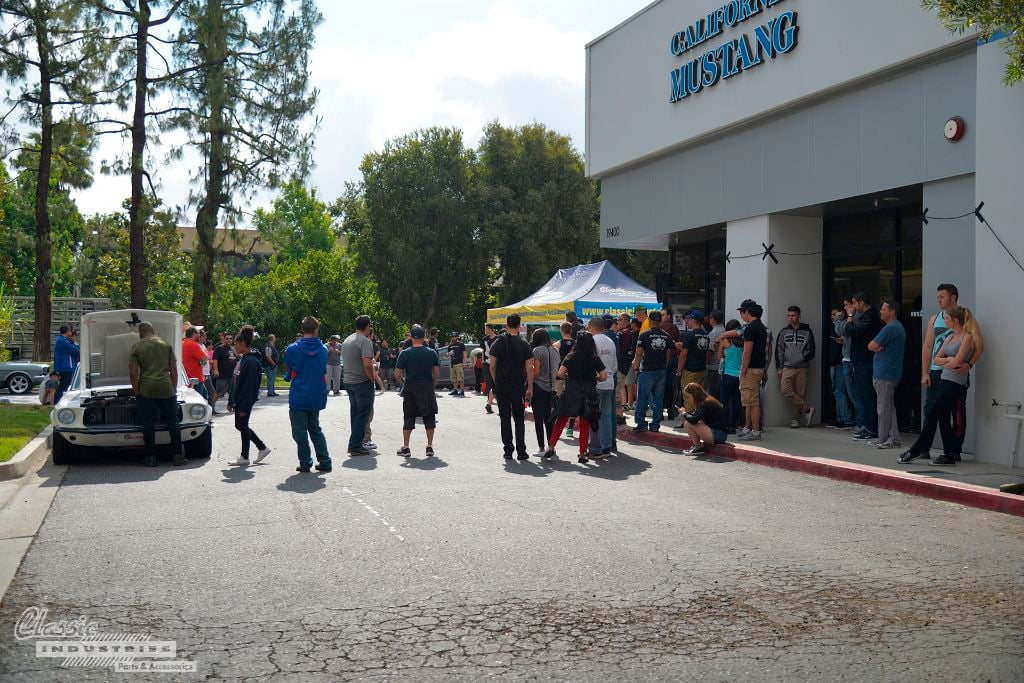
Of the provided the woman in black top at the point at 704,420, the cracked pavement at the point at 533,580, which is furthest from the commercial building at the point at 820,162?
the cracked pavement at the point at 533,580

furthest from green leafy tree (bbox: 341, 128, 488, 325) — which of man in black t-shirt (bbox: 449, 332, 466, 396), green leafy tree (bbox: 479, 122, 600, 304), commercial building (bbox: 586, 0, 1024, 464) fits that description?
commercial building (bbox: 586, 0, 1024, 464)

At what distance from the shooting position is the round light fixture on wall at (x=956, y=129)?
11422 mm

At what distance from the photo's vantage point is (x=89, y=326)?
12.7 metres

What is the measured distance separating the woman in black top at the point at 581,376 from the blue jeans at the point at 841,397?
430 centimetres

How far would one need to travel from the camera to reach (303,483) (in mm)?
9844

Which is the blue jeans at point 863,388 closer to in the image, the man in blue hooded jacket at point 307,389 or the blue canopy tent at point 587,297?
the man in blue hooded jacket at point 307,389

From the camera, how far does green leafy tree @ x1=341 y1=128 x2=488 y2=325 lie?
41875 millimetres

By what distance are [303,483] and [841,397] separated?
8.19m

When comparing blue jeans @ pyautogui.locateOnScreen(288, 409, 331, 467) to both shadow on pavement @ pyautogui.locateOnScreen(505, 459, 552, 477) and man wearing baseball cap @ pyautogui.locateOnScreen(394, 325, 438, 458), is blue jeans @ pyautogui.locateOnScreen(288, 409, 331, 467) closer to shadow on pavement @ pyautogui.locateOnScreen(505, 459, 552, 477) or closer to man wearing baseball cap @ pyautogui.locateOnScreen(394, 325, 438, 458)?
man wearing baseball cap @ pyautogui.locateOnScreen(394, 325, 438, 458)

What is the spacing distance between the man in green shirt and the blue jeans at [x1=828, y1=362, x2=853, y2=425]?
923 centimetres

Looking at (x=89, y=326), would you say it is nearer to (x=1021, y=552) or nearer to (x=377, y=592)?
(x=377, y=592)

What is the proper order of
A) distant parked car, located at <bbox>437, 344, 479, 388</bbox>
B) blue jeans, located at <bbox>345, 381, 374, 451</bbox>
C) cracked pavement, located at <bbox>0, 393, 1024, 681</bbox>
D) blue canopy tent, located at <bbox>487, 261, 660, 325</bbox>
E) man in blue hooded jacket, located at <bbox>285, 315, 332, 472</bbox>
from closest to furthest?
cracked pavement, located at <bbox>0, 393, 1024, 681</bbox>, man in blue hooded jacket, located at <bbox>285, 315, 332, 472</bbox>, blue jeans, located at <bbox>345, 381, 374, 451</bbox>, blue canopy tent, located at <bbox>487, 261, 660, 325</bbox>, distant parked car, located at <bbox>437, 344, 479, 388</bbox>

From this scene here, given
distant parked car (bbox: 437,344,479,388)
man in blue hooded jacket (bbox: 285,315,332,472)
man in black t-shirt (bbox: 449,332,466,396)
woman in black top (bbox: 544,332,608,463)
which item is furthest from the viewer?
distant parked car (bbox: 437,344,479,388)

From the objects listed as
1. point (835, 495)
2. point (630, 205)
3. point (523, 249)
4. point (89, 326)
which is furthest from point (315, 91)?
point (835, 495)
